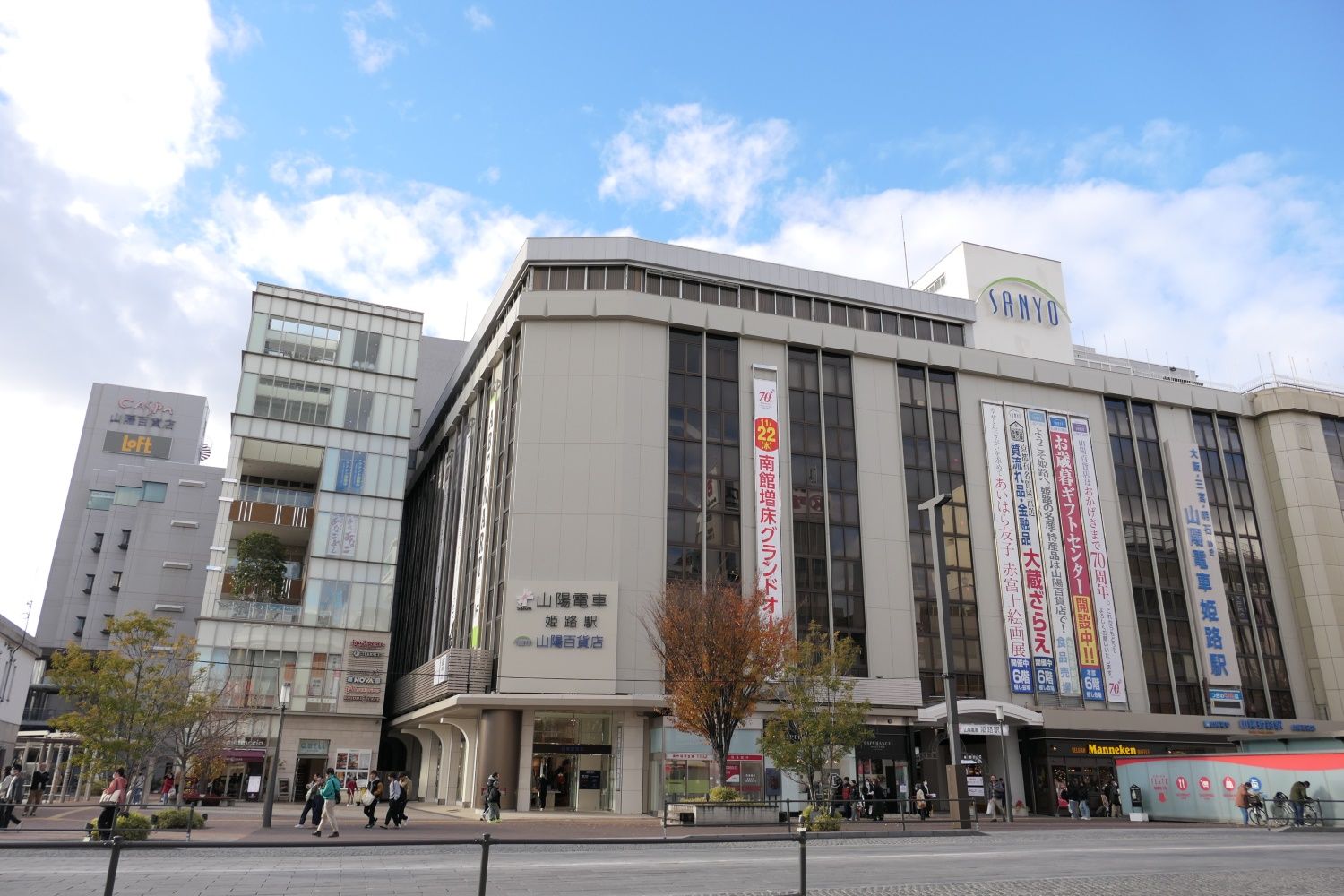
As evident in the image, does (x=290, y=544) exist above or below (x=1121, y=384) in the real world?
below

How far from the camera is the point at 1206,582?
52312mm

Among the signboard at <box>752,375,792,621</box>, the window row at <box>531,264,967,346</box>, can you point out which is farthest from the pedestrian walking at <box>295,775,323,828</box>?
the window row at <box>531,264,967,346</box>

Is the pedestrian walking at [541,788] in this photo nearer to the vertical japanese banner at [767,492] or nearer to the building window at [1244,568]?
the vertical japanese banner at [767,492]

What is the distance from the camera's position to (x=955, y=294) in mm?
56875

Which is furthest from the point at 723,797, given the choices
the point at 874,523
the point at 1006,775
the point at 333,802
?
the point at 874,523

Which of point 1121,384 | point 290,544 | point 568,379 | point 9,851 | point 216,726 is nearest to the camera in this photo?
point 9,851

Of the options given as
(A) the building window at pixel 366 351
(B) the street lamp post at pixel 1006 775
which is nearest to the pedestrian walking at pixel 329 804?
(B) the street lamp post at pixel 1006 775

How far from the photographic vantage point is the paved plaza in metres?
14.2

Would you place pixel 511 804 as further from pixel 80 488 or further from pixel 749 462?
pixel 80 488

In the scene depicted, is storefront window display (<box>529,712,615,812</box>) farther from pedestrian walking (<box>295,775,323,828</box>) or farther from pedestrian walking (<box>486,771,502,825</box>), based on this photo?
pedestrian walking (<box>295,775,323,828</box>)

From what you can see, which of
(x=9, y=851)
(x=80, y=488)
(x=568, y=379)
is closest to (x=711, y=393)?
(x=568, y=379)

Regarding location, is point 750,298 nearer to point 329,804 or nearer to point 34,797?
point 329,804

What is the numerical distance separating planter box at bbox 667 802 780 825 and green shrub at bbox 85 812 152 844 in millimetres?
15479

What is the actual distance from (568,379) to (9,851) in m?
29.4
